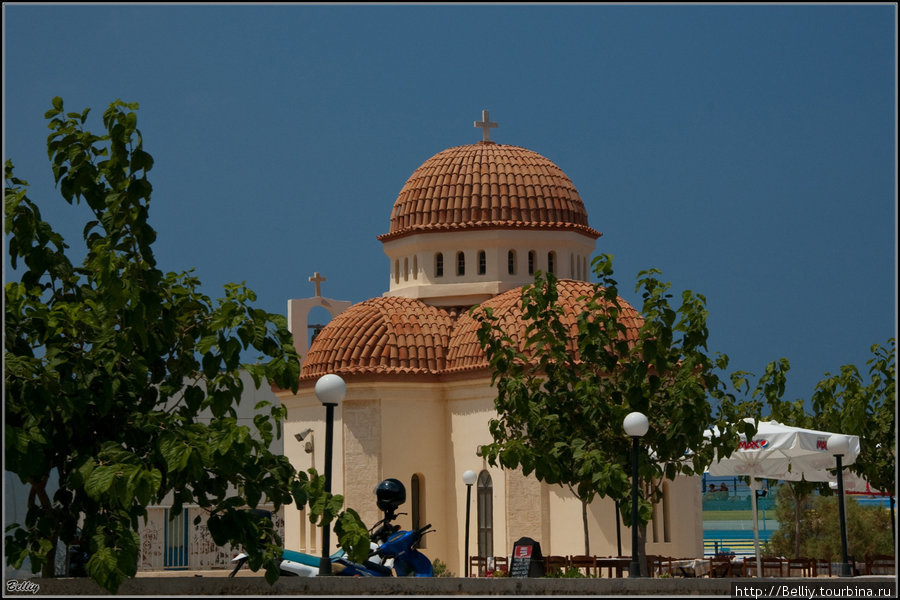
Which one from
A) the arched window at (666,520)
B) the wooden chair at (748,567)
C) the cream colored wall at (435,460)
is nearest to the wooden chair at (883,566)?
the wooden chair at (748,567)

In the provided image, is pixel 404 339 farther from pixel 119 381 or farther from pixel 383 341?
pixel 119 381

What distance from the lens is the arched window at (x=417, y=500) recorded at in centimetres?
3706

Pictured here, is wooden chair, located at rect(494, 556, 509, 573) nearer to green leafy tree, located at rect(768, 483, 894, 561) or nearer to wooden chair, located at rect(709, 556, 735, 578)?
wooden chair, located at rect(709, 556, 735, 578)

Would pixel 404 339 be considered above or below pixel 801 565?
above

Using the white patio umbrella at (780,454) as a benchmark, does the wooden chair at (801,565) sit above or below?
below

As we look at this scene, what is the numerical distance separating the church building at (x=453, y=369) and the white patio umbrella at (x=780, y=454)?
8.21 m

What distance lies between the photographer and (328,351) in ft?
125

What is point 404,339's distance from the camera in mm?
37938

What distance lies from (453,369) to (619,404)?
1257 centimetres

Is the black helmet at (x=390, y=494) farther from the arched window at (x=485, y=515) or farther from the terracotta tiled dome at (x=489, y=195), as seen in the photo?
the terracotta tiled dome at (x=489, y=195)

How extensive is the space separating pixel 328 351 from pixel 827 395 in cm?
1363

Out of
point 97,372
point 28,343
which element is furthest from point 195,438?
point 28,343

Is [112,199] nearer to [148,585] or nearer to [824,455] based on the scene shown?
[148,585]

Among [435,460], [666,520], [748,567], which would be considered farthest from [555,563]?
[435,460]
